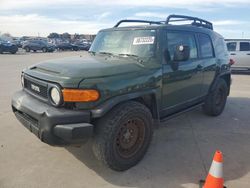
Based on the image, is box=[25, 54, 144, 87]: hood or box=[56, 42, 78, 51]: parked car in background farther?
box=[56, 42, 78, 51]: parked car in background

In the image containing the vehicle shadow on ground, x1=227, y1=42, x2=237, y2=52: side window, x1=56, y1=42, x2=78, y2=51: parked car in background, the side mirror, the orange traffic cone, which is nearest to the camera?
the orange traffic cone

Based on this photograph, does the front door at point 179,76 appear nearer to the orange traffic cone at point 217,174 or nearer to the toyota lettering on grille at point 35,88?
the orange traffic cone at point 217,174

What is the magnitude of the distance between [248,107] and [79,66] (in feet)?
17.0

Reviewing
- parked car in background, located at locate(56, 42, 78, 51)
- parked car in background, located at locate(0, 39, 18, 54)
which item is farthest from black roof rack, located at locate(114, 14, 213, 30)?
parked car in background, located at locate(56, 42, 78, 51)

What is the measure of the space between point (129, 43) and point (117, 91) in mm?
1251

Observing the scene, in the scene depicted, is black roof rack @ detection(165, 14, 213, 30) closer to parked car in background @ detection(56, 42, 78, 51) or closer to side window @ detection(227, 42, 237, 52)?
side window @ detection(227, 42, 237, 52)

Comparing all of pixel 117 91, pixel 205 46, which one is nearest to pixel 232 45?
pixel 205 46

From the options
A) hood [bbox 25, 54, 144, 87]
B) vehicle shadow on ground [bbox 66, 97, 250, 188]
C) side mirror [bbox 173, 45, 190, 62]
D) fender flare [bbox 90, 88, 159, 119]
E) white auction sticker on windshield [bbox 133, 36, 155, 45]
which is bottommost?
vehicle shadow on ground [bbox 66, 97, 250, 188]

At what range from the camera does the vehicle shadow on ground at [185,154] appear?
3527 mm

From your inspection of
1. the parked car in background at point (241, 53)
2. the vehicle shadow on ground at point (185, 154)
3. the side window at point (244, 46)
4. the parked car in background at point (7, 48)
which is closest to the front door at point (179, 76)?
the vehicle shadow on ground at point (185, 154)

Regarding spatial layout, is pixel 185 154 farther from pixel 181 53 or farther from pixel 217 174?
pixel 181 53

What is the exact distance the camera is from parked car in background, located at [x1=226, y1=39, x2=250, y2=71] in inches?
538

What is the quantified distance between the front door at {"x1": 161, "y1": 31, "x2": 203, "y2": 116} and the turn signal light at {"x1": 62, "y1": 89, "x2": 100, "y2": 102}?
1.39 m

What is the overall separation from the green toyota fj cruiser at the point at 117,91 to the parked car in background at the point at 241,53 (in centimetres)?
953
